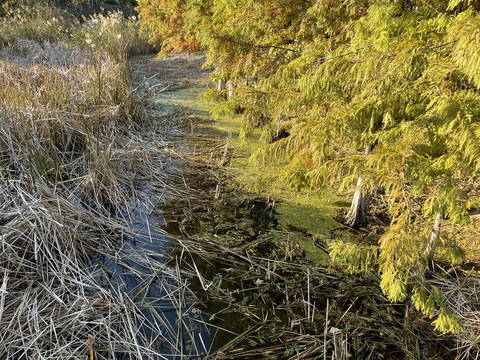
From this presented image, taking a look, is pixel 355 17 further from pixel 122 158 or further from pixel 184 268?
pixel 122 158

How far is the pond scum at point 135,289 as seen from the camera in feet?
5.53

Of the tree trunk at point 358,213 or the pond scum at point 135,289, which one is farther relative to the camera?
the tree trunk at point 358,213

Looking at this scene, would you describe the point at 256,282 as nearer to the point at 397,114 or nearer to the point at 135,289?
the point at 135,289

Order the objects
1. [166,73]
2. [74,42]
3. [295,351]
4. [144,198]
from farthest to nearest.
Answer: [166,73] < [74,42] < [144,198] < [295,351]

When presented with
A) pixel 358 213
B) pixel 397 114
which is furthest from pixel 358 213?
pixel 397 114

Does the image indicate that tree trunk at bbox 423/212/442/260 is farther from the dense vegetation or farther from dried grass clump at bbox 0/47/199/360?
dried grass clump at bbox 0/47/199/360

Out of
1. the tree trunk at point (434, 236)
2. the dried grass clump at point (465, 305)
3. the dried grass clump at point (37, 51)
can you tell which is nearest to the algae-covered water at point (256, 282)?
the dried grass clump at point (465, 305)

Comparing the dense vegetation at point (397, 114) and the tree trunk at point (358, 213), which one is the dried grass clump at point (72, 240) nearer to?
the dense vegetation at point (397, 114)

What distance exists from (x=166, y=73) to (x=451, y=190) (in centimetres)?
Result: 798

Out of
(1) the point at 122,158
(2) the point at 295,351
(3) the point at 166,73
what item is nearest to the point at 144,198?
(1) the point at 122,158

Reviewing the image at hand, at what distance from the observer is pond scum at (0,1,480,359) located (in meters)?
1.69

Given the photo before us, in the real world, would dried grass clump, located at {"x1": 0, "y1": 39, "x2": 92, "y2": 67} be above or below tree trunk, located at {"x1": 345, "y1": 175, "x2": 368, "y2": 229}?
above

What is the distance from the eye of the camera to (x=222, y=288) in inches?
84.1

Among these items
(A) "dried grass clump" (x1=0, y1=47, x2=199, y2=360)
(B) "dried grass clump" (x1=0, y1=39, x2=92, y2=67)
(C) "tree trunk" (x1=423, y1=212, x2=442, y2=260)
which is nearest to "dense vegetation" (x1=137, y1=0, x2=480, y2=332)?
(C) "tree trunk" (x1=423, y1=212, x2=442, y2=260)
